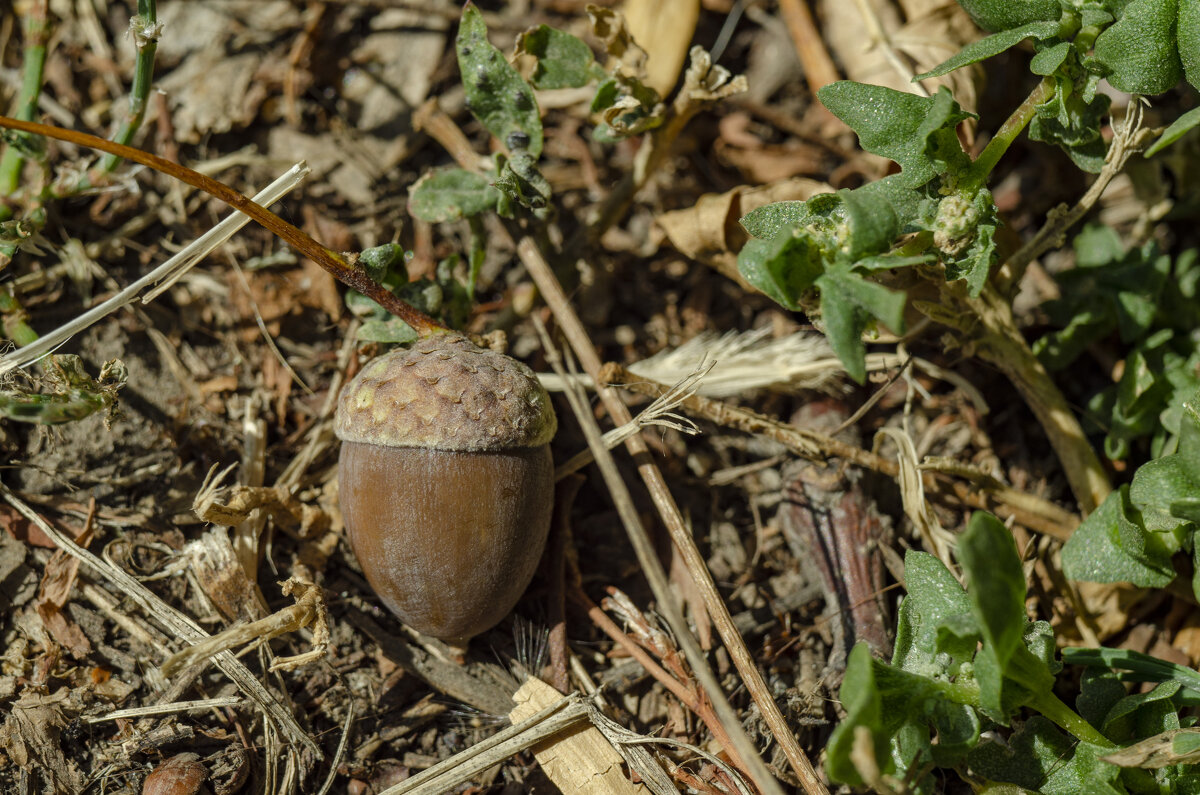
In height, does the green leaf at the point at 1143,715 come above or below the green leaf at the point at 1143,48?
below

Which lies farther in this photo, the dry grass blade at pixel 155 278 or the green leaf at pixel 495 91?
the green leaf at pixel 495 91

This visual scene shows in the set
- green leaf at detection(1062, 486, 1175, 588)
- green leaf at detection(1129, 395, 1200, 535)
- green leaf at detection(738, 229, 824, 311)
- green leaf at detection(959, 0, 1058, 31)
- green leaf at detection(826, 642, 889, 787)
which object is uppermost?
green leaf at detection(959, 0, 1058, 31)

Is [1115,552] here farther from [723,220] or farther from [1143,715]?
[723,220]

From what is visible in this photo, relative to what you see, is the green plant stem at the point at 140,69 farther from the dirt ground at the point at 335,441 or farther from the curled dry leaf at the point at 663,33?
the curled dry leaf at the point at 663,33

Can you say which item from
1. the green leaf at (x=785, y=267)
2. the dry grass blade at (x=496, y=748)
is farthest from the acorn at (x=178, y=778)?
the green leaf at (x=785, y=267)

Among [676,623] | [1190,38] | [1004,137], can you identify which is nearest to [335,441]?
[676,623]

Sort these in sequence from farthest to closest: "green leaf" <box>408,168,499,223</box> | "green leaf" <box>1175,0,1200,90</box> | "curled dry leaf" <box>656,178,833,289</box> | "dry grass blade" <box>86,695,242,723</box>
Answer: "curled dry leaf" <box>656,178,833,289</box>, "green leaf" <box>408,168,499,223</box>, "dry grass blade" <box>86,695,242,723</box>, "green leaf" <box>1175,0,1200,90</box>

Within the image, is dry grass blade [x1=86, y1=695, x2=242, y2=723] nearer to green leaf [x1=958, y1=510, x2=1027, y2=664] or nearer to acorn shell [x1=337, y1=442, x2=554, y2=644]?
acorn shell [x1=337, y1=442, x2=554, y2=644]

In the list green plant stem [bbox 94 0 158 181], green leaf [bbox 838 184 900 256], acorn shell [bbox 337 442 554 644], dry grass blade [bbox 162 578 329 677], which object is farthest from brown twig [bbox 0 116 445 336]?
green leaf [bbox 838 184 900 256]
